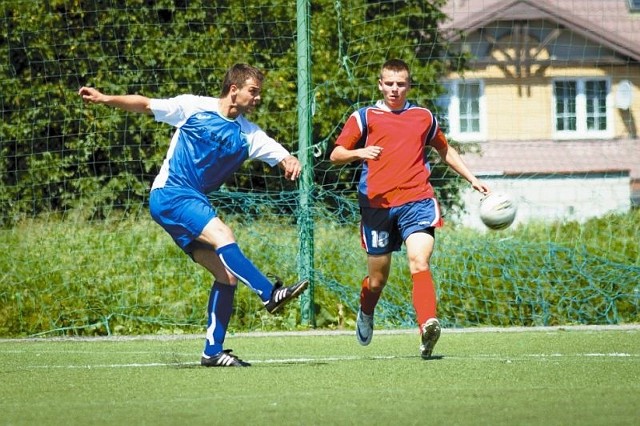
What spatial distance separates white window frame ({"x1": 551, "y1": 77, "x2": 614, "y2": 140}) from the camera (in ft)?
52.3

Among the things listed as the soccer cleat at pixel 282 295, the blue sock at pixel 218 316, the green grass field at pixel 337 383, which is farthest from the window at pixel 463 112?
the soccer cleat at pixel 282 295

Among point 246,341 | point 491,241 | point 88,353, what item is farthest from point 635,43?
point 88,353

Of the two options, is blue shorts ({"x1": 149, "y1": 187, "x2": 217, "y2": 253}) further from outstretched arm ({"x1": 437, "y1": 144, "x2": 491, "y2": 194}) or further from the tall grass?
the tall grass

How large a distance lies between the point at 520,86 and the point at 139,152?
7.69 metres

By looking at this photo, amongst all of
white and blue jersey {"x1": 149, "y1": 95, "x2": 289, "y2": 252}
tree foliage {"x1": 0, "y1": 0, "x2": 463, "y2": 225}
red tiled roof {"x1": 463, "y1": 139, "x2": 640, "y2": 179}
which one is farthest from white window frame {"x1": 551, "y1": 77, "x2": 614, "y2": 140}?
white and blue jersey {"x1": 149, "y1": 95, "x2": 289, "y2": 252}

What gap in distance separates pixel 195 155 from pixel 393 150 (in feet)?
4.48

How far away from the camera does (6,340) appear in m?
10.4

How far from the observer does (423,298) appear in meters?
7.59

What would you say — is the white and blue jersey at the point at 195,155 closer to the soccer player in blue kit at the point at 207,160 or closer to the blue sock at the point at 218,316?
the soccer player in blue kit at the point at 207,160

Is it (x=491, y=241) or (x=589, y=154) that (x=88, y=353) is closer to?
(x=491, y=241)

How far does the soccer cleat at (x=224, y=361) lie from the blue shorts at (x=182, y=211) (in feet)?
2.43

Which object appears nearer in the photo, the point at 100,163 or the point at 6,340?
the point at 6,340

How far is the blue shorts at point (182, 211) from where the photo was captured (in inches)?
291

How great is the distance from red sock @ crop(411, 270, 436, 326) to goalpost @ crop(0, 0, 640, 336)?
3.41 m
